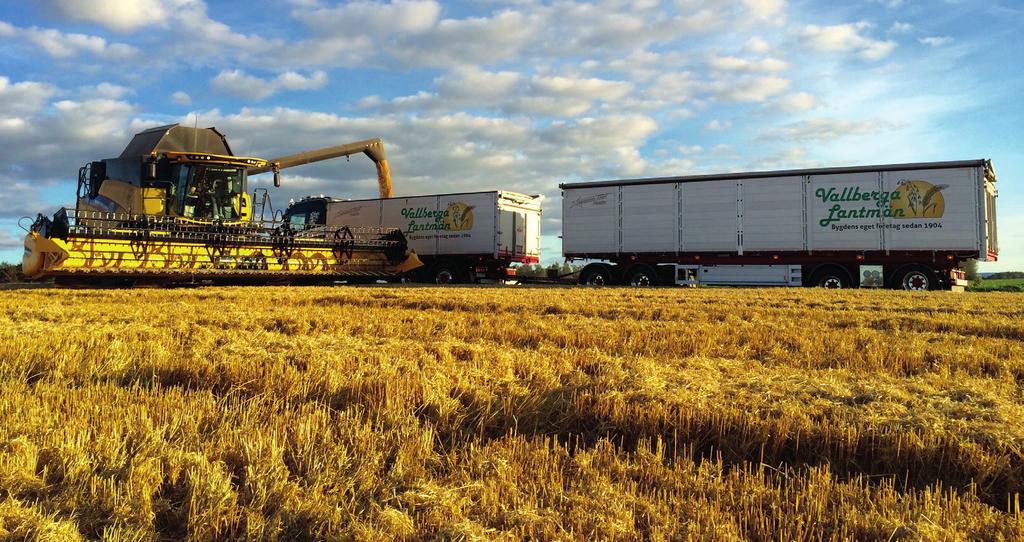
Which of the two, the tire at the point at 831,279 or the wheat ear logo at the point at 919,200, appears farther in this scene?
the tire at the point at 831,279

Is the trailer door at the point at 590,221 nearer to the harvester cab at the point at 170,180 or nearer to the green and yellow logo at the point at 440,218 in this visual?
the green and yellow logo at the point at 440,218

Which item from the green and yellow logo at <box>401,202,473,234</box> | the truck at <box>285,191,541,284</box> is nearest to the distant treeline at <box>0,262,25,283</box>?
the truck at <box>285,191,541,284</box>

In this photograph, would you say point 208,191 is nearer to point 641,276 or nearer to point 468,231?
point 468,231

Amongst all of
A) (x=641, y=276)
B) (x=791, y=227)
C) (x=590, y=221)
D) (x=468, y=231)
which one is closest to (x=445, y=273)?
(x=468, y=231)

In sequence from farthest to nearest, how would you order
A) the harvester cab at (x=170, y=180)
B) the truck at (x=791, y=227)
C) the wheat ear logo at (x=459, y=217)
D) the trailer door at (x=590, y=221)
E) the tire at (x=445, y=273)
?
the wheat ear logo at (x=459, y=217) < the tire at (x=445, y=273) < the trailer door at (x=590, y=221) < the truck at (x=791, y=227) < the harvester cab at (x=170, y=180)

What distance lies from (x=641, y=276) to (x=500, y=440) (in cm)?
1901

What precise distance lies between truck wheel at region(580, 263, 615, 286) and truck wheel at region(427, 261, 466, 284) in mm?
4355

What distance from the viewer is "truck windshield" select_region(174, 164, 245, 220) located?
1611cm

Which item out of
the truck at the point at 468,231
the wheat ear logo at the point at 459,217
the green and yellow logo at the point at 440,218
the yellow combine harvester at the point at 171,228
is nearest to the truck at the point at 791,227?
the truck at the point at 468,231

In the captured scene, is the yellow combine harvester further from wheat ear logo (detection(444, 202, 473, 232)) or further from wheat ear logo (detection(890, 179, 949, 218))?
wheat ear logo (detection(890, 179, 949, 218))

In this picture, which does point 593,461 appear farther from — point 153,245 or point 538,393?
point 153,245

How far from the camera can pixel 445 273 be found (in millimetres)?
23906

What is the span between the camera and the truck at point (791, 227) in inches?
716

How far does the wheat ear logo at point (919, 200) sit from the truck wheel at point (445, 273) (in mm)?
13809
